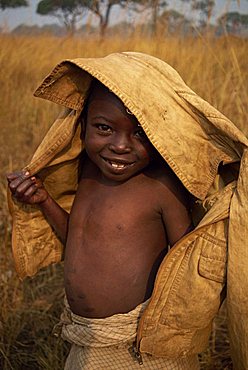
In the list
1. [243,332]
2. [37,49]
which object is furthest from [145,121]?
[37,49]

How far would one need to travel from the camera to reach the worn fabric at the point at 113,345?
58.3 inches

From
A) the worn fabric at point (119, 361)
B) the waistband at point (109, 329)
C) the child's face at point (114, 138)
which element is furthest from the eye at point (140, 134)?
the worn fabric at point (119, 361)

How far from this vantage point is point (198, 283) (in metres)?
1.33

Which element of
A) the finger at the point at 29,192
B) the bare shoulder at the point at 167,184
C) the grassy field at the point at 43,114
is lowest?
the grassy field at the point at 43,114

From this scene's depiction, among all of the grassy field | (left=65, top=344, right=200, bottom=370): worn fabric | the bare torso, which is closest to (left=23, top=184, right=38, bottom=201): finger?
the bare torso

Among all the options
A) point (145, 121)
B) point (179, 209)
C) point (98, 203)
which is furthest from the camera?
point (98, 203)

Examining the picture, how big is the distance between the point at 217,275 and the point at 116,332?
0.35 meters

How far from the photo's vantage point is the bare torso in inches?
58.8

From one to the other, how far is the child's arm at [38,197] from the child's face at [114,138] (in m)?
0.24

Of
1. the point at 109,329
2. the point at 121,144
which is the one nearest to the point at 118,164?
the point at 121,144

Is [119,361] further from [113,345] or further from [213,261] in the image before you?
[213,261]

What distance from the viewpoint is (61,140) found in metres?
1.51

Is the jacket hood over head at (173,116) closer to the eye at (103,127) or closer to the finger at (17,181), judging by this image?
the eye at (103,127)

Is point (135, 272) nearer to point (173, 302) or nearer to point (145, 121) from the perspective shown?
point (173, 302)
